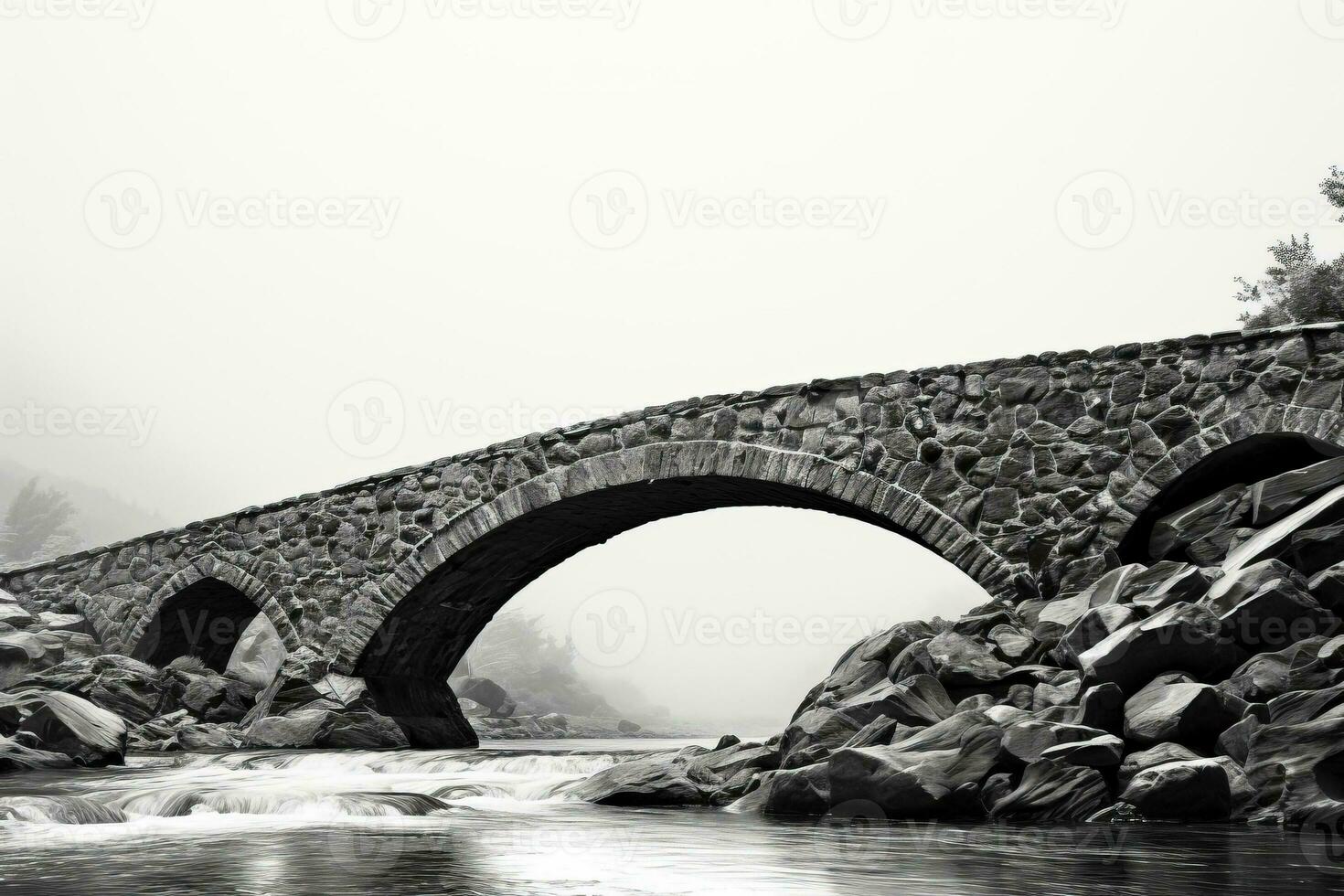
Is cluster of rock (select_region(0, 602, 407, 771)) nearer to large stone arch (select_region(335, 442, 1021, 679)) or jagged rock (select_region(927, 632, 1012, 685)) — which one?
large stone arch (select_region(335, 442, 1021, 679))

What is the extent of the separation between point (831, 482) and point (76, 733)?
7548 millimetres

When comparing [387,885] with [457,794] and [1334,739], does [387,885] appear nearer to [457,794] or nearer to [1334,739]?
[1334,739]

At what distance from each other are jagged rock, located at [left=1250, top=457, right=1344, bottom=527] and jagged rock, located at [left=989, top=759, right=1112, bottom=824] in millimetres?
3362

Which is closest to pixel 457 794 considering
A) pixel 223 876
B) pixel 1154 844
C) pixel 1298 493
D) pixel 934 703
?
pixel 934 703

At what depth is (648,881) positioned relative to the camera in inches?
127

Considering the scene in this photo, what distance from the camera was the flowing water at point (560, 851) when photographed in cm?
315

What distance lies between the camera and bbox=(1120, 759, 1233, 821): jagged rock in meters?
4.55

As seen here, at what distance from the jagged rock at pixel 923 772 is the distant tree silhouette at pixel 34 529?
52188 mm

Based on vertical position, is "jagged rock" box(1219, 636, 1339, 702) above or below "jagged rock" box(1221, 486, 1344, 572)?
below

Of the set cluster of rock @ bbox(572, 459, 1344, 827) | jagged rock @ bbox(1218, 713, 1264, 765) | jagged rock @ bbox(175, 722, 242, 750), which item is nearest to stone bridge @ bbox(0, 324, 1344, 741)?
cluster of rock @ bbox(572, 459, 1344, 827)

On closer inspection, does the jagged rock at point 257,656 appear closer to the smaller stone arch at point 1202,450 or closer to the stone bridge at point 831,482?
the stone bridge at point 831,482

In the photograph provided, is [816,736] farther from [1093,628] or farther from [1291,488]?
[1291,488]

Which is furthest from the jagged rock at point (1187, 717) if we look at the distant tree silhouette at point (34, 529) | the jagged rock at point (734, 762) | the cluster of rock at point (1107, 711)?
the distant tree silhouette at point (34, 529)

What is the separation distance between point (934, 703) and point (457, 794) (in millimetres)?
3272
